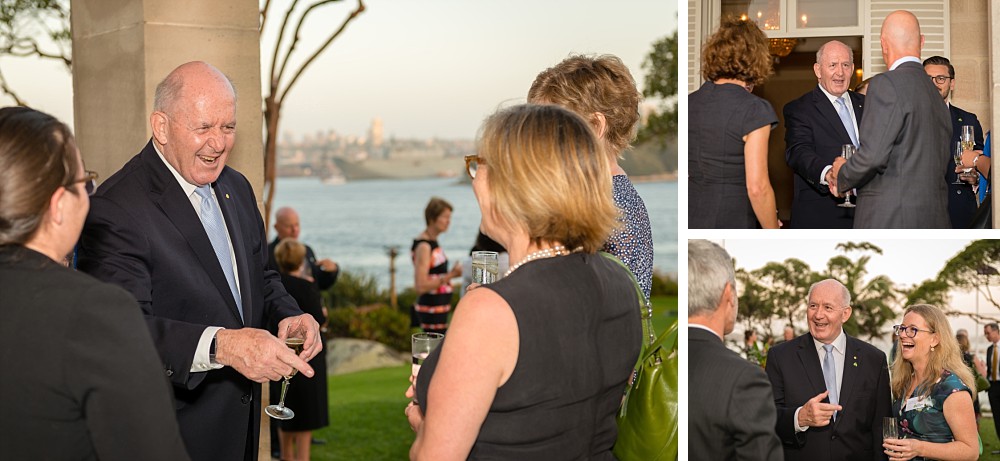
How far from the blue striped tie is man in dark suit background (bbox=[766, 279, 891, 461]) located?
1.63m

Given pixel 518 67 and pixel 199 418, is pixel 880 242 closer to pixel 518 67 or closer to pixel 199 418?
pixel 199 418

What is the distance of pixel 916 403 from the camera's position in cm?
300

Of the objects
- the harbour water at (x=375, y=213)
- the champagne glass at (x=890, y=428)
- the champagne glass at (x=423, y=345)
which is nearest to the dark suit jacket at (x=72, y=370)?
the champagne glass at (x=423, y=345)

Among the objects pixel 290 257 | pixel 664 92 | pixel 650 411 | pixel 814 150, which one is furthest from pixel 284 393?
pixel 664 92

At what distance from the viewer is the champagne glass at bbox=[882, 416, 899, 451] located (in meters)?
3.01

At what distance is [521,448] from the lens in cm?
177

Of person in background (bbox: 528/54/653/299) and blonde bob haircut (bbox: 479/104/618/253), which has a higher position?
person in background (bbox: 528/54/653/299)

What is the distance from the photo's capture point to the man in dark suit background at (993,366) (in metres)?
3.00

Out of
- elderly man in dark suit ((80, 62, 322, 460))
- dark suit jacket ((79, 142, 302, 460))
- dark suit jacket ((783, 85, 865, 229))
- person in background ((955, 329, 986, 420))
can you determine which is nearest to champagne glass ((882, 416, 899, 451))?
person in background ((955, 329, 986, 420))

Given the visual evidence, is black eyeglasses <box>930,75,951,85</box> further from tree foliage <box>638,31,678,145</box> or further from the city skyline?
the city skyline

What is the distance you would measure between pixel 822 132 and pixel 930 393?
3.48 feet

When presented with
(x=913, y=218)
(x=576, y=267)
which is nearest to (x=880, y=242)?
(x=913, y=218)

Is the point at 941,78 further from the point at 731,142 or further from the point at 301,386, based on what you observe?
the point at 301,386

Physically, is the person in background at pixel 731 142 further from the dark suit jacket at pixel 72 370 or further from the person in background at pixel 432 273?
the person in background at pixel 432 273
